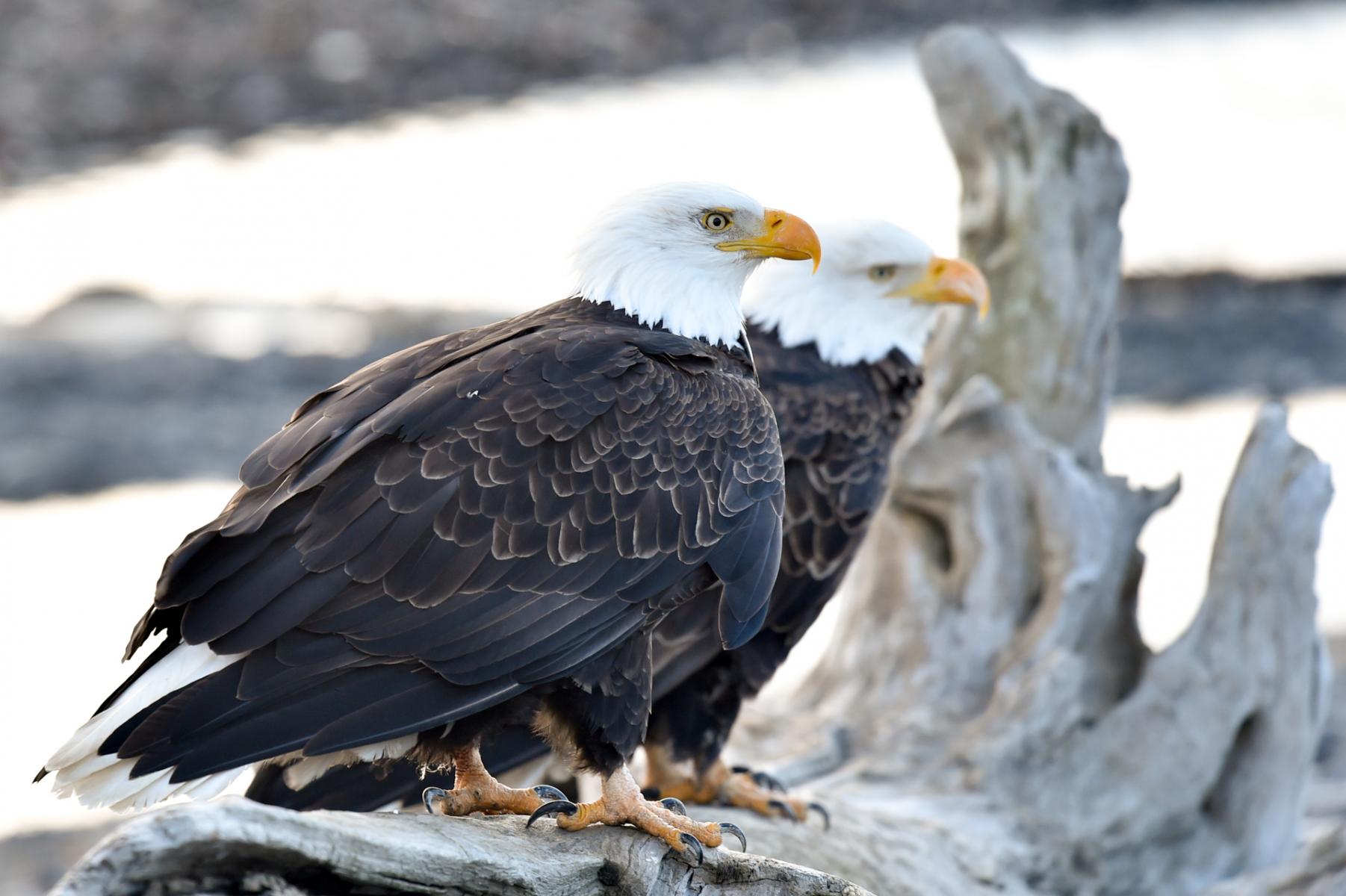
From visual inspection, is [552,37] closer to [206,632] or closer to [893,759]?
[893,759]

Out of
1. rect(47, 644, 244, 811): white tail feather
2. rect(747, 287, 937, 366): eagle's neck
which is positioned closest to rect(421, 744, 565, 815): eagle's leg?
rect(47, 644, 244, 811): white tail feather

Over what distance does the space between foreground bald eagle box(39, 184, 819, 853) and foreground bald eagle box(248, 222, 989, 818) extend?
755 mm

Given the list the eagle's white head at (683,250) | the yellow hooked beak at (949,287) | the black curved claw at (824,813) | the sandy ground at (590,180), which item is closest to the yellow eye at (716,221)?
the eagle's white head at (683,250)

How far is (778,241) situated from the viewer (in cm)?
397

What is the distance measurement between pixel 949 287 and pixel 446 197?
25.5ft

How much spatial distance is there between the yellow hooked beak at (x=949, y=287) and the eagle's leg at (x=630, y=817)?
208 cm

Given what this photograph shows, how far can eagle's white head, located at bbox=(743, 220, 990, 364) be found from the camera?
4.94m

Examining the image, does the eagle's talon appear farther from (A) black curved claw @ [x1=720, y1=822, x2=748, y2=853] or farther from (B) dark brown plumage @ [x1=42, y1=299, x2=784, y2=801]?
(B) dark brown plumage @ [x1=42, y1=299, x2=784, y2=801]

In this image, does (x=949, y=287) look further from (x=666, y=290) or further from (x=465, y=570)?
(x=465, y=570)

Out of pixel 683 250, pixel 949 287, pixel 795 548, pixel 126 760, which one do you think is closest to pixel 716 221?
pixel 683 250

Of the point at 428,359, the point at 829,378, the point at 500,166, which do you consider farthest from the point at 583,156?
the point at 428,359

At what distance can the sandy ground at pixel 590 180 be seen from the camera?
10.5 meters

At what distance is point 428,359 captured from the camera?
3689mm

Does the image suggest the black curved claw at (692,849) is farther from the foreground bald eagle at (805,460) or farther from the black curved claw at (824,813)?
the black curved claw at (824,813)
